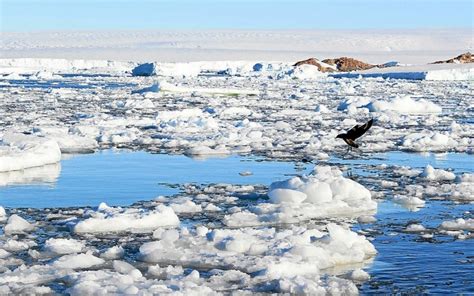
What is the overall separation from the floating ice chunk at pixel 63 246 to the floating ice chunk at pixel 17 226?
2.48ft

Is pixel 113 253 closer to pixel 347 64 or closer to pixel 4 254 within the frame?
pixel 4 254

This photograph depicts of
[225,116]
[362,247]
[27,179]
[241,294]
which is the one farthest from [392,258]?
[225,116]

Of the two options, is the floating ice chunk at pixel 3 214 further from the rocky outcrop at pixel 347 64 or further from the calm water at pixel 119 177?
the rocky outcrop at pixel 347 64

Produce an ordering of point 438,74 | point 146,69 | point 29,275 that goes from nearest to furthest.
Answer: point 29,275
point 438,74
point 146,69

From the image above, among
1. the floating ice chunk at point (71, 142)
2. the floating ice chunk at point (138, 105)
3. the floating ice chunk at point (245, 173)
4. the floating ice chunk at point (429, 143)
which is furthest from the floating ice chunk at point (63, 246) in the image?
the floating ice chunk at point (138, 105)

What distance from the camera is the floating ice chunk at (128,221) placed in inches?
291

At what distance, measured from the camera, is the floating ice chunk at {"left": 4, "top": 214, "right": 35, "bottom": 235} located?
7387mm

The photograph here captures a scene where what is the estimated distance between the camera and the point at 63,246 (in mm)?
6668

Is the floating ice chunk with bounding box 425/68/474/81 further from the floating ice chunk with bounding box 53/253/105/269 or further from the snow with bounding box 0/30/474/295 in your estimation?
the floating ice chunk with bounding box 53/253/105/269

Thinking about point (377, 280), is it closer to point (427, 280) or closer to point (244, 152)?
point (427, 280)

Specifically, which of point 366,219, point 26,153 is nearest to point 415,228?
point 366,219

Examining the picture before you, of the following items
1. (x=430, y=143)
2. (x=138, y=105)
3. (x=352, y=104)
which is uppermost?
(x=430, y=143)

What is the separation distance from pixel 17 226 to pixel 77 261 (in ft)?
4.76

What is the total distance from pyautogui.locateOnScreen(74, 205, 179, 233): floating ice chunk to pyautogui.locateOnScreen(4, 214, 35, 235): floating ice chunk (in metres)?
0.47
